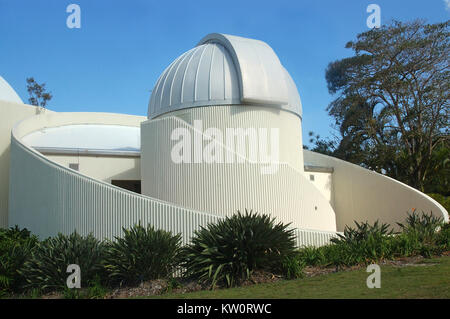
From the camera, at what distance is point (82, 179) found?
13.3m

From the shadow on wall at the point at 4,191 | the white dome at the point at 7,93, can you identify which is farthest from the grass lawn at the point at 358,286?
the white dome at the point at 7,93

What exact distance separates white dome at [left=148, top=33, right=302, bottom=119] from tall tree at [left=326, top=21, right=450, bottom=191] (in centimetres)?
1125

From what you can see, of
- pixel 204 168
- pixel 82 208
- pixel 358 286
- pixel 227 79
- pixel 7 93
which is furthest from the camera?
pixel 7 93

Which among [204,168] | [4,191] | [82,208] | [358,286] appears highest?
[204,168]

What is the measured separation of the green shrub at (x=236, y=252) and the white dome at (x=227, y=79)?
7.17m

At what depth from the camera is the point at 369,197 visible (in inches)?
778

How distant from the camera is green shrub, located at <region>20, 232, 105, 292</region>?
9.23 metres

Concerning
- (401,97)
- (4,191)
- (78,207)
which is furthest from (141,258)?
(401,97)

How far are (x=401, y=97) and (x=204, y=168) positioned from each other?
16945 millimetres

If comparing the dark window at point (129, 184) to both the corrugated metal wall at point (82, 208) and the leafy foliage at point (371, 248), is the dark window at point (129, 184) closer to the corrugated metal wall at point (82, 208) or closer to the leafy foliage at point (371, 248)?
the corrugated metal wall at point (82, 208)

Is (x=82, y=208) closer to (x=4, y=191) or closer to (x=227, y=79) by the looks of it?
(x=227, y=79)

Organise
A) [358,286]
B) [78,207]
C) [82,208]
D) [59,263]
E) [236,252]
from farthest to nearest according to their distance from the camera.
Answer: [78,207], [82,208], [59,263], [236,252], [358,286]
